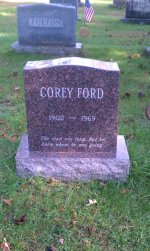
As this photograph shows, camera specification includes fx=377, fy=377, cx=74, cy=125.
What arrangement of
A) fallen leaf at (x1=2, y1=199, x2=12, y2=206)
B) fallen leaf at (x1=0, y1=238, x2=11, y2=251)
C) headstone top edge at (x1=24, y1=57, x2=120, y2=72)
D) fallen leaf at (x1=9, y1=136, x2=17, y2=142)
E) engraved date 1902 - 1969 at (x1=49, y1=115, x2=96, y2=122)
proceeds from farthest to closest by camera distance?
1. fallen leaf at (x1=9, y1=136, x2=17, y2=142)
2. engraved date 1902 - 1969 at (x1=49, y1=115, x2=96, y2=122)
3. headstone top edge at (x1=24, y1=57, x2=120, y2=72)
4. fallen leaf at (x1=2, y1=199, x2=12, y2=206)
5. fallen leaf at (x1=0, y1=238, x2=11, y2=251)

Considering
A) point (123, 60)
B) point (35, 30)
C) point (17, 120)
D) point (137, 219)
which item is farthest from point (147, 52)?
point (137, 219)

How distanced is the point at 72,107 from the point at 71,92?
0.16 m

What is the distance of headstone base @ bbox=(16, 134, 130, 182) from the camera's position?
153 inches

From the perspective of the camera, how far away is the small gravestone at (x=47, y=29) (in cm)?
889

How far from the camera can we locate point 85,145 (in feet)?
12.9

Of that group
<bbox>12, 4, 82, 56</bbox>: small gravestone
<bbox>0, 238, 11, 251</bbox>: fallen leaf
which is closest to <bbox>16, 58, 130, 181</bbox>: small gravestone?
<bbox>0, 238, 11, 251</bbox>: fallen leaf

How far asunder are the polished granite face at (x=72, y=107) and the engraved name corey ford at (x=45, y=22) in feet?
17.9

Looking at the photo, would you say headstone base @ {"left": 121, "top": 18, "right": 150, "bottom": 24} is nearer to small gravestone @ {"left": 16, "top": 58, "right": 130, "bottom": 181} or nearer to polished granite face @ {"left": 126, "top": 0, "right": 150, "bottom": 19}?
polished granite face @ {"left": 126, "top": 0, "right": 150, "bottom": 19}

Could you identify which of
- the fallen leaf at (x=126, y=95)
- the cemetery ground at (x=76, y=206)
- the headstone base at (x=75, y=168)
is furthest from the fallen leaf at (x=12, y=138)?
the fallen leaf at (x=126, y=95)

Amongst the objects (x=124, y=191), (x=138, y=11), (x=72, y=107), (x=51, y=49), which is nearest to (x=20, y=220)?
(x=124, y=191)

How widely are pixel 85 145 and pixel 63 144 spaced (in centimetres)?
23

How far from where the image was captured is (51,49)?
9.08m

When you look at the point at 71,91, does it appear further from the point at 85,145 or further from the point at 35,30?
the point at 35,30

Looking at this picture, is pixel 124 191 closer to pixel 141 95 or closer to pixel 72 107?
pixel 72 107
